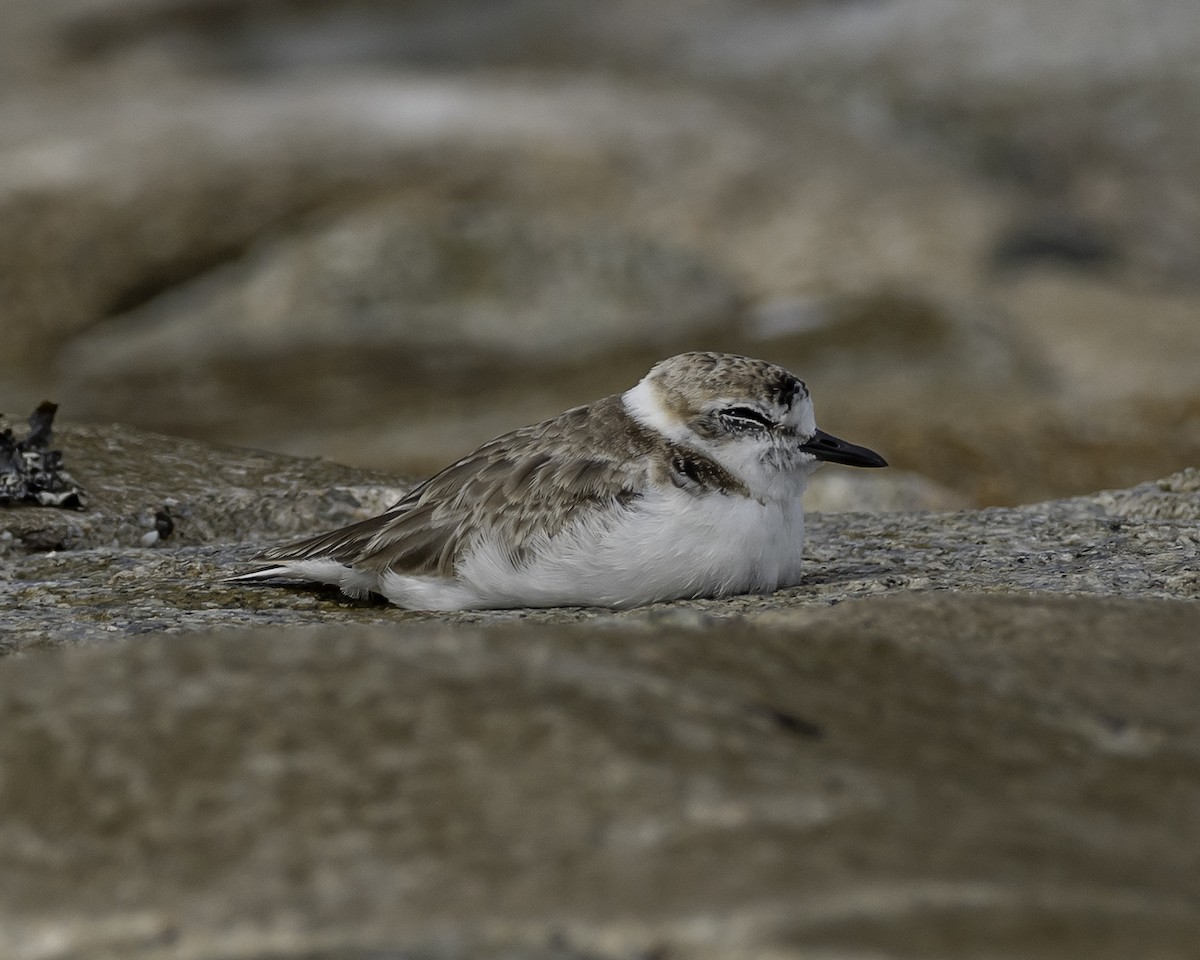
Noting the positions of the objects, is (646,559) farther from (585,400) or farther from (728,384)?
(585,400)

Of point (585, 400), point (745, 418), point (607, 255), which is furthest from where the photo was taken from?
point (607, 255)

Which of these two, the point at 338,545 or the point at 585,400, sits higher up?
the point at 585,400

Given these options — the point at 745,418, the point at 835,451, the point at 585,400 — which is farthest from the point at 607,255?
the point at 745,418

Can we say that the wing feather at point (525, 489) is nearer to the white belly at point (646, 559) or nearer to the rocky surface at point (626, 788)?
the white belly at point (646, 559)

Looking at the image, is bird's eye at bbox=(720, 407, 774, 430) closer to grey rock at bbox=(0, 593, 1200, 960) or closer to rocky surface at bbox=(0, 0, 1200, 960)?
rocky surface at bbox=(0, 0, 1200, 960)

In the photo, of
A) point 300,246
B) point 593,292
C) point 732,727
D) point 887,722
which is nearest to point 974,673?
point 887,722

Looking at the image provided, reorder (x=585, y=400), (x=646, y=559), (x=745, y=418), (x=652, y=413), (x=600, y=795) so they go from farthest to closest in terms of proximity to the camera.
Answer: (x=585, y=400), (x=652, y=413), (x=745, y=418), (x=646, y=559), (x=600, y=795)
